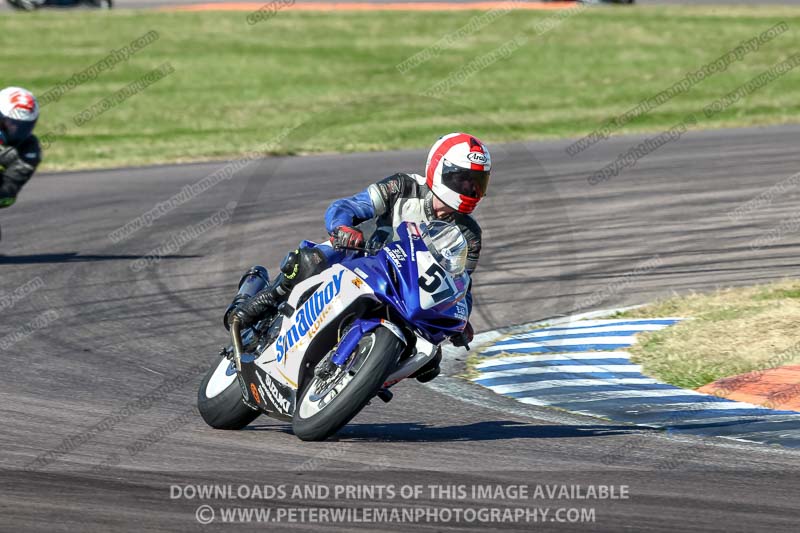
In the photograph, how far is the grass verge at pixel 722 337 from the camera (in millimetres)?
9742

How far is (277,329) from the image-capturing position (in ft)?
24.8

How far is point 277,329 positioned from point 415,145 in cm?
1806

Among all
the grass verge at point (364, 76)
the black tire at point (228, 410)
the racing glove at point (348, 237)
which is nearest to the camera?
the racing glove at point (348, 237)

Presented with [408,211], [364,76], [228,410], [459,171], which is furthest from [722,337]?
[364,76]

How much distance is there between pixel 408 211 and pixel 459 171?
487 mm

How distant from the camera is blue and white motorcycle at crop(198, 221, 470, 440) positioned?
6820 millimetres

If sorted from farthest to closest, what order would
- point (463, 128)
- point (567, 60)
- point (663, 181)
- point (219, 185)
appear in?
point (567, 60) → point (463, 128) → point (219, 185) → point (663, 181)

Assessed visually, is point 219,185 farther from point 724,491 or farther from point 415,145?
point 724,491

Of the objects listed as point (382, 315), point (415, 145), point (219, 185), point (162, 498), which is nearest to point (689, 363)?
point (382, 315)

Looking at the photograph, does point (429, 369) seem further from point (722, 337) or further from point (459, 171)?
point (722, 337)

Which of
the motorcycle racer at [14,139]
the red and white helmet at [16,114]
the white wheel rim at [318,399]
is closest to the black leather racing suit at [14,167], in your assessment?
the motorcycle racer at [14,139]

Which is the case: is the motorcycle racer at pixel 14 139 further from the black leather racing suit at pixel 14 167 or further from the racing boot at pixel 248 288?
the racing boot at pixel 248 288

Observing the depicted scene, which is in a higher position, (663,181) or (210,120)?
(663,181)

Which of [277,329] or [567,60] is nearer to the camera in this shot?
[277,329]
